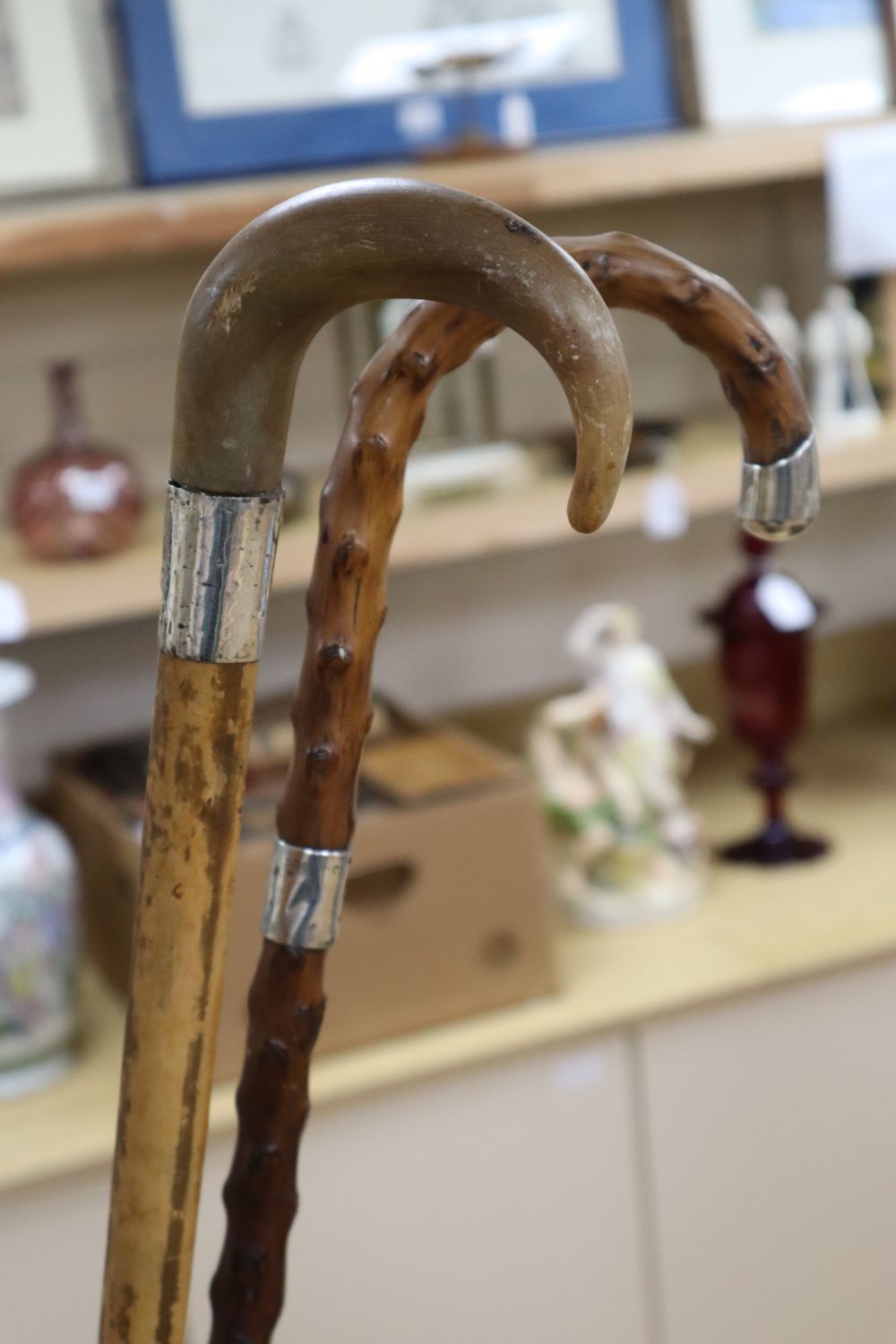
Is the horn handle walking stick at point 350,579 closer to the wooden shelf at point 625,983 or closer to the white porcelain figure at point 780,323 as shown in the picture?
the wooden shelf at point 625,983

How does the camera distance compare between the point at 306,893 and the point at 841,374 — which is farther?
the point at 841,374

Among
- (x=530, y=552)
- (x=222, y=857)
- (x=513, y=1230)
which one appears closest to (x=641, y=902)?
(x=513, y=1230)

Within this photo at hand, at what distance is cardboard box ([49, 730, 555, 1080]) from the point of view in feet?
4.19

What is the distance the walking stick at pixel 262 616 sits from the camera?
0.41 metres

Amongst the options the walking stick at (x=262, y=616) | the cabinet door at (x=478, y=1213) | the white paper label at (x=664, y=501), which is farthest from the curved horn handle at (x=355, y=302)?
the white paper label at (x=664, y=501)

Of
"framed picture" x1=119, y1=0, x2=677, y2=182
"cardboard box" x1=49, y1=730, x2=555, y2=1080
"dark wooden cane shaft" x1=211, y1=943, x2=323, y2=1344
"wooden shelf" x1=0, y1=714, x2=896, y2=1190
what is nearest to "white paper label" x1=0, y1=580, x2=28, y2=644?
"cardboard box" x1=49, y1=730, x2=555, y2=1080

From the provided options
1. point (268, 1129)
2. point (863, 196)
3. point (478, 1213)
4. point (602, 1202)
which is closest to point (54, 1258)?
point (478, 1213)

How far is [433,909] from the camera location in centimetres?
130

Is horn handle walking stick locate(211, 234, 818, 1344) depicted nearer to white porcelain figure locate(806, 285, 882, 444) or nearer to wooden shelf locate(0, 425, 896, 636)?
wooden shelf locate(0, 425, 896, 636)

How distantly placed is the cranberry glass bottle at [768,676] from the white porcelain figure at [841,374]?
148 mm

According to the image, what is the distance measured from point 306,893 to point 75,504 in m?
0.85

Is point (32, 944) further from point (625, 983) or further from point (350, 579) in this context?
point (350, 579)

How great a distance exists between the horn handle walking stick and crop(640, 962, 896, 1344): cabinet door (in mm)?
816

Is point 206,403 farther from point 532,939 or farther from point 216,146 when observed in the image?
point 216,146
